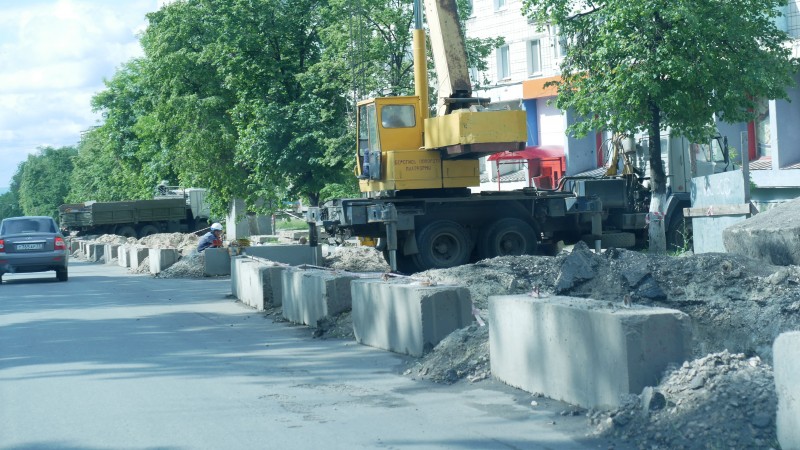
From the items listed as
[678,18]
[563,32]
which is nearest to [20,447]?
[678,18]

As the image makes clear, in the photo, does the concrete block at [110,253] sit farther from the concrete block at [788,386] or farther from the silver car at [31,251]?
the concrete block at [788,386]

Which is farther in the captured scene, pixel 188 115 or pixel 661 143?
pixel 188 115

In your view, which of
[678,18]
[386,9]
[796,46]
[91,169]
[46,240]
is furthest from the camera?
[91,169]

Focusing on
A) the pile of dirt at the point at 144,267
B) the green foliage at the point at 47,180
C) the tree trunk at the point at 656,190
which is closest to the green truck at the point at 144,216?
the pile of dirt at the point at 144,267

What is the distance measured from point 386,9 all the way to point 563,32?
9.60 m

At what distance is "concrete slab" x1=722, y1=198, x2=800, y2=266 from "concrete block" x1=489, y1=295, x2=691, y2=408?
6.31 meters

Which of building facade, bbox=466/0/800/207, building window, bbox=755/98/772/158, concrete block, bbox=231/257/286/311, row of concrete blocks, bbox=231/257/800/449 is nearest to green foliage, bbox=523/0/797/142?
concrete block, bbox=231/257/286/311

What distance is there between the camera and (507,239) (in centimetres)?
2022

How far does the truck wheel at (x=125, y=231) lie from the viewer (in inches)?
2221

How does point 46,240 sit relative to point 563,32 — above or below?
below

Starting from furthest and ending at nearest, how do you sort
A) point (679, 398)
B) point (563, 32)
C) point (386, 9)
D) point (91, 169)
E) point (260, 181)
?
point (91, 169)
point (260, 181)
point (386, 9)
point (563, 32)
point (679, 398)

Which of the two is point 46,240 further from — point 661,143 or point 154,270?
point 661,143

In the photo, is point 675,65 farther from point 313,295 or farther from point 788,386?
point 788,386

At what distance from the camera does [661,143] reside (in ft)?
79.4
